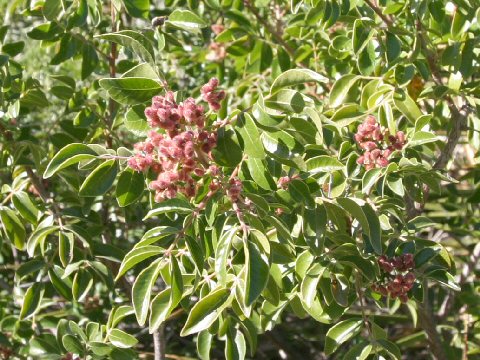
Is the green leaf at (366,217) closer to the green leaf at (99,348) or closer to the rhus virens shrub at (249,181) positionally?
the rhus virens shrub at (249,181)

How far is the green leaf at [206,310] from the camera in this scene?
1503 millimetres

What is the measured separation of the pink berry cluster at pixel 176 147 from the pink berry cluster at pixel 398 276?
20.1 inches

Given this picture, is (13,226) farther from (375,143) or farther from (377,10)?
(377,10)

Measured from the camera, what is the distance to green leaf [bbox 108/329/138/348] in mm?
1961

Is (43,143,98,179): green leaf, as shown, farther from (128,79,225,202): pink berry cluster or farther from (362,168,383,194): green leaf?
(362,168,383,194): green leaf

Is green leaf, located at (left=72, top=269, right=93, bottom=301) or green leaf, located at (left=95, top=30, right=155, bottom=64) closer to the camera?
green leaf, located at (left=95, top=30, right=155, bottom=64)

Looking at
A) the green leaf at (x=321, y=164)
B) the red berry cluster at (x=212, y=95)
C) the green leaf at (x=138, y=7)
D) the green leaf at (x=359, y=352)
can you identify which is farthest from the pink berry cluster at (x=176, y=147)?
the green leaf at (x=138, y=7)

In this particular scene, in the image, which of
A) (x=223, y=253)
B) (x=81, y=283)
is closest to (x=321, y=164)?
(x=223, y=253)

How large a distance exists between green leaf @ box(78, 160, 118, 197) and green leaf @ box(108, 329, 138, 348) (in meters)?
0.50

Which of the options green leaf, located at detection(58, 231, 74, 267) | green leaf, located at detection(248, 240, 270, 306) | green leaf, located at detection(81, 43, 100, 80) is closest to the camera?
green leaf, located at detection(248, 240, 270, 306)

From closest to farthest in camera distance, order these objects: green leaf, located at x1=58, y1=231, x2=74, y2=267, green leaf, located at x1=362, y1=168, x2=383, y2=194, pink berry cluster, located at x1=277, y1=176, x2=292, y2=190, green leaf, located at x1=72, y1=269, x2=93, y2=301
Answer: pink berry cluster, located at x1=277, y1=176, x2=292, y2=190
green leaf, located at x1=362, y1=168, x2=383, y2=194
green leaf, located at x1=58, y1=231, x2=74, y2=267
green leaf, located at x1=72, y1=269, x2=93, y2=301

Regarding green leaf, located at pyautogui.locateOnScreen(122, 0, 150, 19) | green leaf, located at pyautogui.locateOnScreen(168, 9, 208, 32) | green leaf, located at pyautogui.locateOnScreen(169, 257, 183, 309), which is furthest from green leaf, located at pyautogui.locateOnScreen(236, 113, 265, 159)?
green leaf, located at pyautogui.locateOnScreen(122, 0, 150, 19)

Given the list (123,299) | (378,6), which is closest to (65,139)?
(123,299)

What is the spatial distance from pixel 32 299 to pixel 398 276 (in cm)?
97
